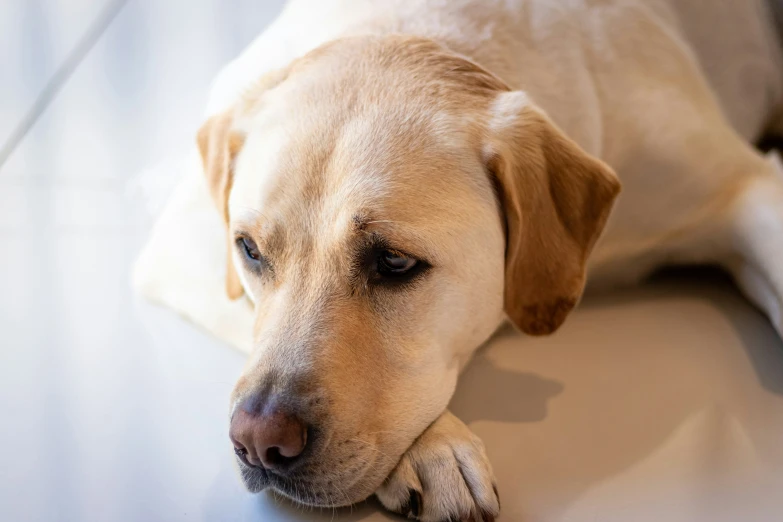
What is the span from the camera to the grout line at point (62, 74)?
9.07ft

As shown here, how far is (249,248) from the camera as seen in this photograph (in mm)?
1570

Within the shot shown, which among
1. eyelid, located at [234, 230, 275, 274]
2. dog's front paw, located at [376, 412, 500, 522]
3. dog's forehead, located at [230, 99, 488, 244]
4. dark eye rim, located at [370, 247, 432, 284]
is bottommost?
dog's front paw, located at [376, 412, 500, 522]

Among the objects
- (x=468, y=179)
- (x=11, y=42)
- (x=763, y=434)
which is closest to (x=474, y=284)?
(x=468, y=179)

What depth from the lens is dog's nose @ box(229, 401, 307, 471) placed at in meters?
1.27

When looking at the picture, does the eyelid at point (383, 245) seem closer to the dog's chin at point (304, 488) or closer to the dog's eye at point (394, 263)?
the dog's eye at point (394, 263)

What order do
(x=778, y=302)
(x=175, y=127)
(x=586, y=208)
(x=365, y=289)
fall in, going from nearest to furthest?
(x=365, y=289) → (x=586, y=208) → (x=778, y=302) → (x=175, y=127)

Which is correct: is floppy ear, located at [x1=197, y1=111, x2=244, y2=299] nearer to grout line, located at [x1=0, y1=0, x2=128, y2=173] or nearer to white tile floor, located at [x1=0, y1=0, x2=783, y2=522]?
white tile floor, located at [x1=0, y1=0, x2=783, y2=522]

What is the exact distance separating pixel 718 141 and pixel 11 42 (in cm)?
269

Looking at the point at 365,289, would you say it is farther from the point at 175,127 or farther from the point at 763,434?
the point at 175,127

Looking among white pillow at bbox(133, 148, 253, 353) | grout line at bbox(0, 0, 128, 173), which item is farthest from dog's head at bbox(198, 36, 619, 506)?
grout line at bbox(0, 0, 128, 173)

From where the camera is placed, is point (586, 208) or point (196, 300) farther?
point (196, 300)

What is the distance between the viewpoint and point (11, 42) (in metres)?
3.20

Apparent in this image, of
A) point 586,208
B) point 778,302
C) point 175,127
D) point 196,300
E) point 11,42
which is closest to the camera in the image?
point 586,208

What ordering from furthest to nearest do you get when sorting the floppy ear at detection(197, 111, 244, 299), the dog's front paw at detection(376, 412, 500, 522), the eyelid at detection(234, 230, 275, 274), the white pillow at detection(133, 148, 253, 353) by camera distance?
the white pillow at detection(133, 148, 253, 353) → the floppy ear at detection(197, 111, 244, 299) → the eyelid at detection(234, 230, 275, 274) → the dog's front paw at detection(376, 412, 500, 522)
